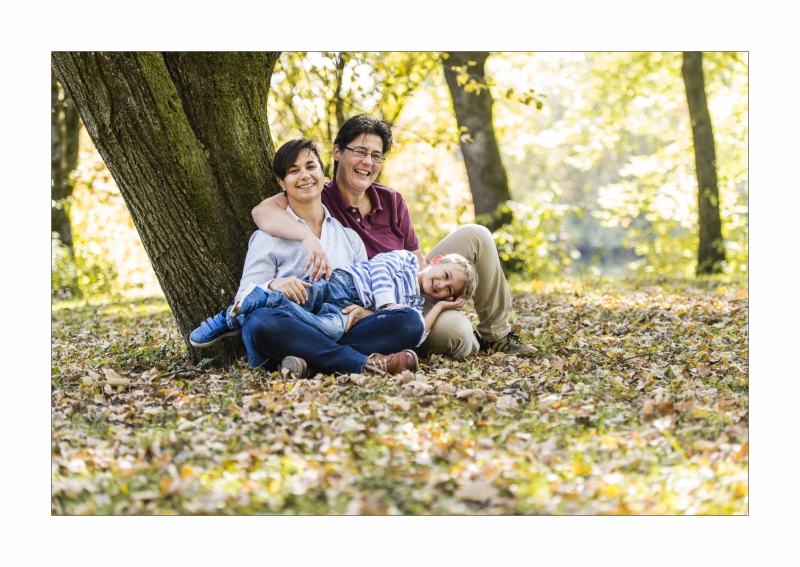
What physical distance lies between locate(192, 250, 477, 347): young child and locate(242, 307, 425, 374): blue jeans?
6cm

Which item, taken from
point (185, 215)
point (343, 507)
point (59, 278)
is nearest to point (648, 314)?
point (185, 215)

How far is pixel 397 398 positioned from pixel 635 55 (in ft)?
37.4

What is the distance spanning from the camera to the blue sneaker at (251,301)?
388 centimetres

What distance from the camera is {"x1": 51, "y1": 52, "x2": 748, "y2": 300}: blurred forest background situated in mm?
9336

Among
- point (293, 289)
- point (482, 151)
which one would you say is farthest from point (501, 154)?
point (293, 289)

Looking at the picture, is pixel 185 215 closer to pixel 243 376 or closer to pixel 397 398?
pixel 243 376

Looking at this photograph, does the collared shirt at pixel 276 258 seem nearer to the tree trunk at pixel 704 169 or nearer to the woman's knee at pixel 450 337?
the woman's knee at pixel 450 337

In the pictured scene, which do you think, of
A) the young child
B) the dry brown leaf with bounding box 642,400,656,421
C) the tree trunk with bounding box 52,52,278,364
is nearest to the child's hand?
the young child

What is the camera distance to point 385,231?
15.1 feet

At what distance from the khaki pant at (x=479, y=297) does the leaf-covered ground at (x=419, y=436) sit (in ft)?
0.51

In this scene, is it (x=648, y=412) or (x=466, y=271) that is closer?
(x=648, y=412)

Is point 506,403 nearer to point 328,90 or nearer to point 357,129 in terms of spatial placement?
point 357,129

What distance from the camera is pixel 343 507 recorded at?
2445mm

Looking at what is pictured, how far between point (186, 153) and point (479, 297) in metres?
2.01
